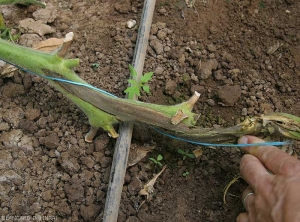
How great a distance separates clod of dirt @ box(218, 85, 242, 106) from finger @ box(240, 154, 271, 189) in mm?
677

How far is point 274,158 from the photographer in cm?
236

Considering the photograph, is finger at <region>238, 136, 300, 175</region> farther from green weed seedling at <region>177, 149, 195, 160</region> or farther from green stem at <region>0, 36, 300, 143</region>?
green weed seedling at <region>177, 149, 195, 160</region>

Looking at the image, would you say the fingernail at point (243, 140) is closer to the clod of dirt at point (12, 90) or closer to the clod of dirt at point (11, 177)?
the clod of dirt at point (11, 177)

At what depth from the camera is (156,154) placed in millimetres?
2939

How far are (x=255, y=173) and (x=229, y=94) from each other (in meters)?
0.85

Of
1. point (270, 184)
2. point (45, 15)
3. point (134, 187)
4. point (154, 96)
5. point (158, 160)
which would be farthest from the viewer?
point (45, 15)

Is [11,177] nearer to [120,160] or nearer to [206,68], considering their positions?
[120,160]

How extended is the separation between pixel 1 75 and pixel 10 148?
0.65 metres

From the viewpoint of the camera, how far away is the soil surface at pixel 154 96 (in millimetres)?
2756

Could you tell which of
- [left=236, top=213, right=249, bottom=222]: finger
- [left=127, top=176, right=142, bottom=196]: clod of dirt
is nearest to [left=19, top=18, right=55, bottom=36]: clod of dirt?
[left=127, top=176, right=142, bottom=196]: clod of dirt

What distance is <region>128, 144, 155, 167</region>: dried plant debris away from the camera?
→ 113 inches

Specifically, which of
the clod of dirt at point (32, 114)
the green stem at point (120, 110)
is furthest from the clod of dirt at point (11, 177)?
the green stem at point (120, 110)

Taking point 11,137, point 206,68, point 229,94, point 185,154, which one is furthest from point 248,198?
point 11,137

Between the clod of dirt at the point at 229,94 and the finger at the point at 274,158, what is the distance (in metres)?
0.55
